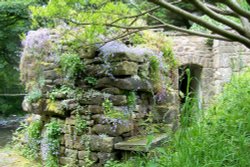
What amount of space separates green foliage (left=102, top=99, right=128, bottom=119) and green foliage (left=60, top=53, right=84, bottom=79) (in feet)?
1.72

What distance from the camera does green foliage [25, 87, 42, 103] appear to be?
4484mm

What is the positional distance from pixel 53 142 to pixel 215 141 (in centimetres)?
235

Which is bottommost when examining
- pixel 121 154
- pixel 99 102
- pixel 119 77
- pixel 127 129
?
pixel 121 154

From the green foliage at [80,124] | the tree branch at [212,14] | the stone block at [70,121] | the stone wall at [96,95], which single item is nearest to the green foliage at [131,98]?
the stone wall at [96,95]

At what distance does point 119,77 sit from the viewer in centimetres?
393

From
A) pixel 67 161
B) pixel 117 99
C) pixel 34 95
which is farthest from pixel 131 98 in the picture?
pixel 34 95

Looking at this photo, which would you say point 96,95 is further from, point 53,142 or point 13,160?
point 13,160

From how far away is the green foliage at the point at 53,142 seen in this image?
423 cm

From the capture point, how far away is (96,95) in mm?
3936

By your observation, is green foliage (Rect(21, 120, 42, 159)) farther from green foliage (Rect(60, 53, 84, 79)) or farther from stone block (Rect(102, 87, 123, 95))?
stone block (Rect(102, 87, 123, 95))

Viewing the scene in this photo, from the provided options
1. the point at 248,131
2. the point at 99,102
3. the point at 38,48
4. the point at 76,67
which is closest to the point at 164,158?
the point at 248,131

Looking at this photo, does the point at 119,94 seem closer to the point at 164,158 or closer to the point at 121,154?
the point at 121,154

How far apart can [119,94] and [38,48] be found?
4.20 ft

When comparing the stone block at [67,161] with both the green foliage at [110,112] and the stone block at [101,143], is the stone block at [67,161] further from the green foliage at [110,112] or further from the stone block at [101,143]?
the green foliage at [110,112]
